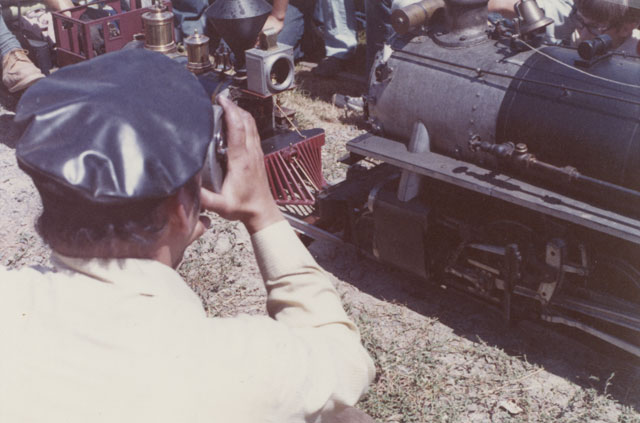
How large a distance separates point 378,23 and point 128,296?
19.8 feet

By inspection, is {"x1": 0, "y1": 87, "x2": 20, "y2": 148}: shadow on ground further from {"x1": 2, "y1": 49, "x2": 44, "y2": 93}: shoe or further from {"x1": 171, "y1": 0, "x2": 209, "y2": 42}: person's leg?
{"x1": 171, "y1": 0, "x2": 209, "y2": 42}: person's leg

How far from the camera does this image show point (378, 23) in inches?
269

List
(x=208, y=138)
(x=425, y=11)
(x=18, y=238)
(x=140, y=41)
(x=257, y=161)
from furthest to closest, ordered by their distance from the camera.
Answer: (x=140, y=41) < (x=18, y=238) < (x=425, y=11) < (x=257, y=161) < (x=208, y=138)

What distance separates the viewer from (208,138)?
1.33 m

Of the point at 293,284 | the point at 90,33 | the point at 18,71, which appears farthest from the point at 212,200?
the point at 18,71

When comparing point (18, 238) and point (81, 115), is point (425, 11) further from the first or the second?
point (18, 238)

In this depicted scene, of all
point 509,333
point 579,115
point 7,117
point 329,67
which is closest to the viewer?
point 579,115

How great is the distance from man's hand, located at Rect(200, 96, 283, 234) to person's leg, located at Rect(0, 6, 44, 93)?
18.2ft

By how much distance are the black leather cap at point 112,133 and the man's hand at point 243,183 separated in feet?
0.46

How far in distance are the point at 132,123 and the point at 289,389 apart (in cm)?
58

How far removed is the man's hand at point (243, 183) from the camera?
1462 millimetres

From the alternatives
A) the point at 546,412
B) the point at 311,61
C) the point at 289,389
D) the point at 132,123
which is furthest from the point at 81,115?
the point at 311,61

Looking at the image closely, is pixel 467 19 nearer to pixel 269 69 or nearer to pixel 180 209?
pixel 269 69

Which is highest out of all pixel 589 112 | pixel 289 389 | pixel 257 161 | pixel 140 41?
pixel 257 161
